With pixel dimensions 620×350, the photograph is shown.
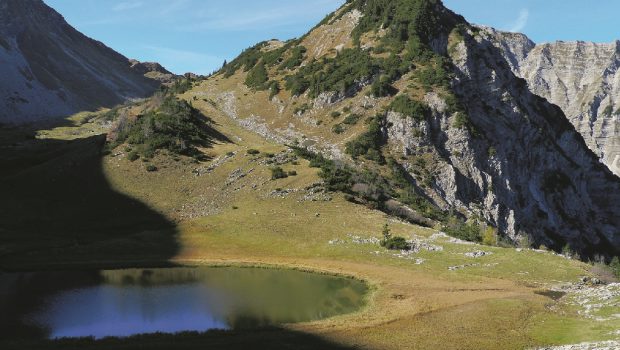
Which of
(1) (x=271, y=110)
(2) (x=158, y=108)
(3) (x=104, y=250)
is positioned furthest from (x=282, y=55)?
(3) (x=104, y=250)

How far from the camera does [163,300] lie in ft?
164

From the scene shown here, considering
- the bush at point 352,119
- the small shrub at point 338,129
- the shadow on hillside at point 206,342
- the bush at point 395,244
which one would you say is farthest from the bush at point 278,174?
the shadow on hillside at point 206,342

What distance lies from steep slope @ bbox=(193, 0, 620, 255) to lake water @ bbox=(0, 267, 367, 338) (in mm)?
43127

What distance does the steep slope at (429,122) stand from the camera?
129375 millimetres

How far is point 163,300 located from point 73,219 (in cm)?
4581

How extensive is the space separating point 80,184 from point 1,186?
13.9 metres

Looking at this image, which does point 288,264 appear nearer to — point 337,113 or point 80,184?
point 80,184

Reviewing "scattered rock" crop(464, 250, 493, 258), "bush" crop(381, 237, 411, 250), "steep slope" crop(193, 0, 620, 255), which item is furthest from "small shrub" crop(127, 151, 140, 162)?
"scattered rock" crop(464, 250, 493, 258)

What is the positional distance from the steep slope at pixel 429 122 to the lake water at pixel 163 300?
4313cm

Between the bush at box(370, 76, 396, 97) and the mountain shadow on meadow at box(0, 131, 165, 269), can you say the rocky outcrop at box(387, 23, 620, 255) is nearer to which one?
the bush at box(370, 76, 396, 97)

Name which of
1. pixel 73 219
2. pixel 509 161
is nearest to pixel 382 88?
pixel 509 161

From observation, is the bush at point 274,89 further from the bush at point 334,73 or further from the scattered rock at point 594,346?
the scattered rock at point 594,346

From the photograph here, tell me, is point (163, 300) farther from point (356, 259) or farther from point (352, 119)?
point (352, 119)

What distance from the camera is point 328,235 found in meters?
79.6
